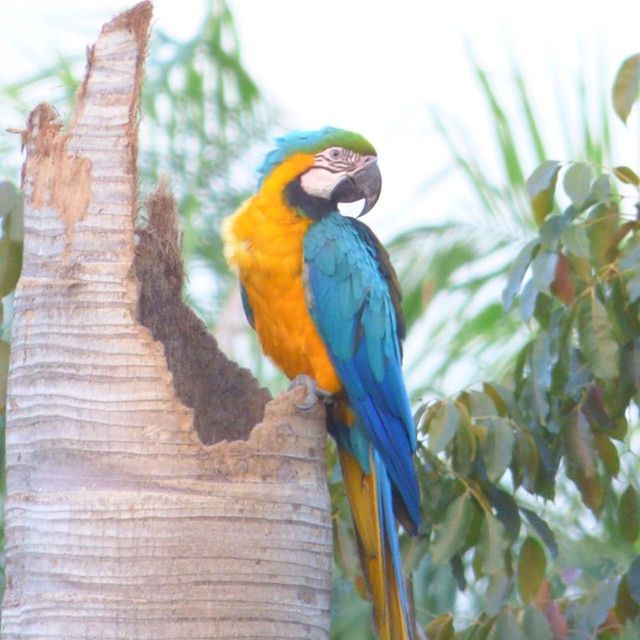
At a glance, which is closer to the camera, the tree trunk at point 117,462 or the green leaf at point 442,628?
the tree trunk at point 117,462

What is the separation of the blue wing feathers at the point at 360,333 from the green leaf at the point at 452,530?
0.14m

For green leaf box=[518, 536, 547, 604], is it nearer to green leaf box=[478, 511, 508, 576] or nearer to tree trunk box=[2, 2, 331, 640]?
green leaf box=[478, 511, 508, 576]

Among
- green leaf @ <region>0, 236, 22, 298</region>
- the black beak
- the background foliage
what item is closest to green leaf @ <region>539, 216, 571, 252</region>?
the background foliage

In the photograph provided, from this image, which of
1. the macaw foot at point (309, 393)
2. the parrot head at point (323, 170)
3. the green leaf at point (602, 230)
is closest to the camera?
the macaw foot at point (309, 393)

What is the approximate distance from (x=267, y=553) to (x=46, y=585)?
0.36m

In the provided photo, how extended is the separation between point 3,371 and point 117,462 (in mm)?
400

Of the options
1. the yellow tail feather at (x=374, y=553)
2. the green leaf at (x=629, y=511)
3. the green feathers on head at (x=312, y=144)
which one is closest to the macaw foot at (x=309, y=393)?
the yellow tail feather at (x=374, y=553)

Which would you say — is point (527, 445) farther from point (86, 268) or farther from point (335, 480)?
point (86, 268)

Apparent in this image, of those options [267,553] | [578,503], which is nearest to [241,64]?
[578,503]

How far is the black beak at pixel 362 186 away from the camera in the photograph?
283 centimetres

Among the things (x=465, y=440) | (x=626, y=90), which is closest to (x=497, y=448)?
(x=465, y=440)

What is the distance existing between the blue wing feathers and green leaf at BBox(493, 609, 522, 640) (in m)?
0.35

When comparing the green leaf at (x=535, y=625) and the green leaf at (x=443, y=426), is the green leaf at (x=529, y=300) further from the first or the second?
the green leaf at (x=535, y=625)

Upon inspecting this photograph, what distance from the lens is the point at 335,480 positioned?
271cm
